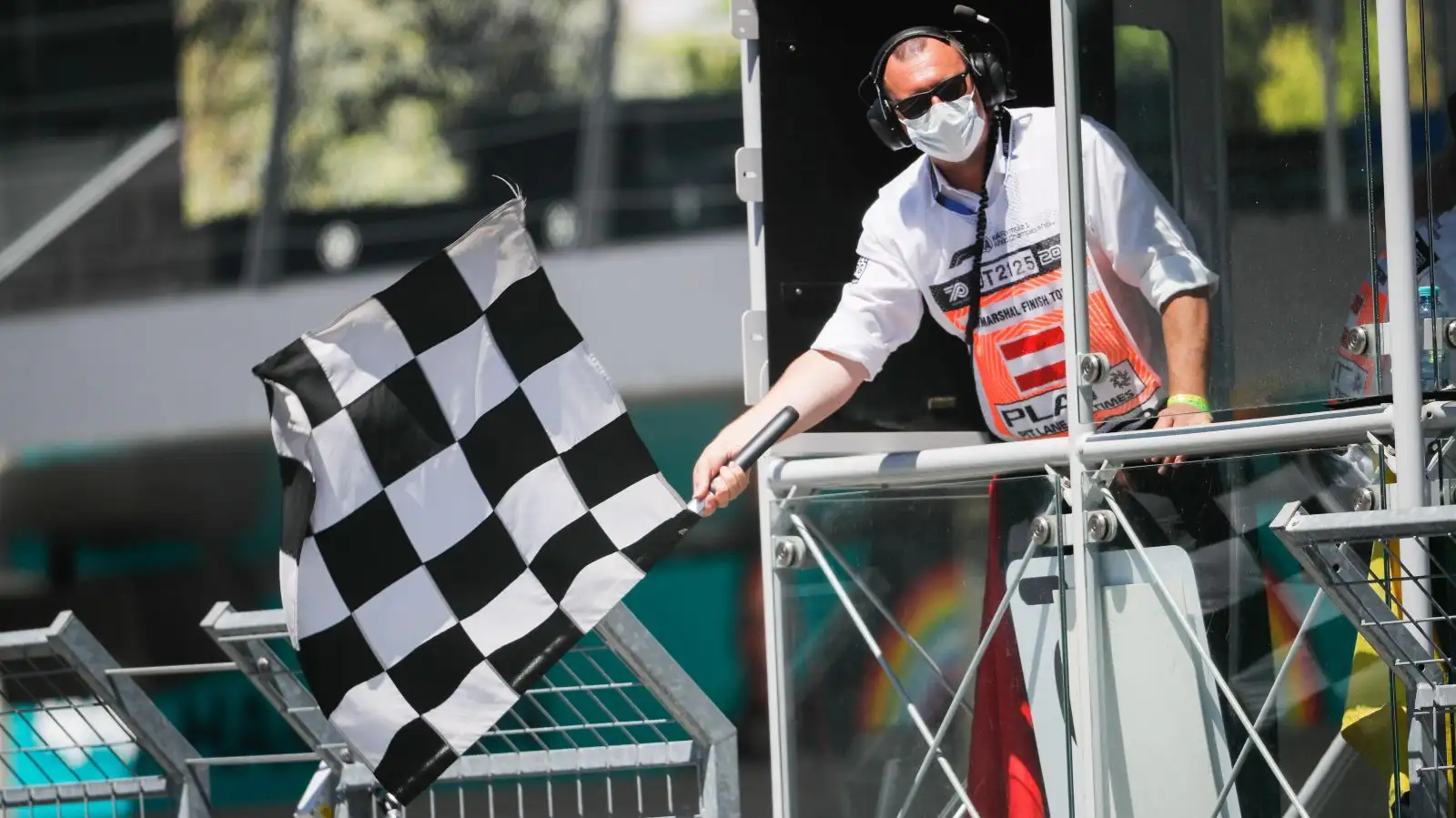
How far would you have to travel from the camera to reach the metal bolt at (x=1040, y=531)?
251 cm

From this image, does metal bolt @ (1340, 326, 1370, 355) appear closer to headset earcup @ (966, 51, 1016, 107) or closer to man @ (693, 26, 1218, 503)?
man @ (693, 26, 1218, 503)

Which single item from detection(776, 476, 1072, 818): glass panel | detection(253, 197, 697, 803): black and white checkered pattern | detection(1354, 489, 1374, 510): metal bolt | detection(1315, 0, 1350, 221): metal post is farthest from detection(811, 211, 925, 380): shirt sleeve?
detection(1354, 489, 1374, 510): metal bolt

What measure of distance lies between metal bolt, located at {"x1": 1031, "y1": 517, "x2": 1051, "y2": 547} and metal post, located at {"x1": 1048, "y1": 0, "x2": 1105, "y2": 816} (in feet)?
0.11

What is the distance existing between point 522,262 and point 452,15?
203 inches

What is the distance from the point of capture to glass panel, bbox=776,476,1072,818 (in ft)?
8.49

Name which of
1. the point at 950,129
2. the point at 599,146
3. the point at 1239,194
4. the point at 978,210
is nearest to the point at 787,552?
the point at 978,210

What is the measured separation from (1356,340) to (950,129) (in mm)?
828

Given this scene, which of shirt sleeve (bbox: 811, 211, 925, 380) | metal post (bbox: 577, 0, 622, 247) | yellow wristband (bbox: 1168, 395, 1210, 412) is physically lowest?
yellow wristband (bbox: 1168, 395, 1210, 412)

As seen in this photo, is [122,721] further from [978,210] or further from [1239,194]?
[1239,194]

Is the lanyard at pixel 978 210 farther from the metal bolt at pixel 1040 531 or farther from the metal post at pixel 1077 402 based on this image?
the metal bolt at pixel 1040 531

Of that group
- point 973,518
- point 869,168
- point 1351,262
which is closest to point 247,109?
point 869,168

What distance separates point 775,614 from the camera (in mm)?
3082

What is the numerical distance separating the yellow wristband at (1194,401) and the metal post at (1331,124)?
1.06 ft

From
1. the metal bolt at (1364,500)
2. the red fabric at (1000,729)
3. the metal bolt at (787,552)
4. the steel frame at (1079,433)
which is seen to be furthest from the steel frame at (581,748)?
the metal bolt at (1364,500)
